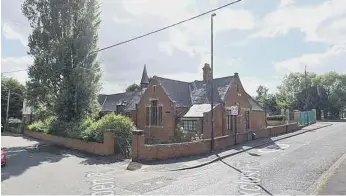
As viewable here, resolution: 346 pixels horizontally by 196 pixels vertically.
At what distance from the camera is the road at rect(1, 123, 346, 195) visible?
37.1ft

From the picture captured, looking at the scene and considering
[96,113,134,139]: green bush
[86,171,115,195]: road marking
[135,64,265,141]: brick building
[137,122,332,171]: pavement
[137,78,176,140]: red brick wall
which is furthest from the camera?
[137,78,176,140]: red brick wall

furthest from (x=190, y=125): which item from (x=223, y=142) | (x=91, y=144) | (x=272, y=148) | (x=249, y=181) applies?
(x=249, y=181)

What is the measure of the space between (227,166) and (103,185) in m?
6.75

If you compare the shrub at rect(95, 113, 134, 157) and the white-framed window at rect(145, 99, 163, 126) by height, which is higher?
the white-framed window at rect(145, 99, 163, 126)

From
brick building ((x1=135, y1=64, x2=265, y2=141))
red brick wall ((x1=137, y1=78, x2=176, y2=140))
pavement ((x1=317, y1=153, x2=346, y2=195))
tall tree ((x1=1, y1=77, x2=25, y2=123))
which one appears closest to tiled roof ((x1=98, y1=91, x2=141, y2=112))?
red brick wall ((x1=137, y1=78, x2=176, y2=140))

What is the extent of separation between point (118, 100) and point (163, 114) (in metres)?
16.7

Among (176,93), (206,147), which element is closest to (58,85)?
(176,93)

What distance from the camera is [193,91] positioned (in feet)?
107

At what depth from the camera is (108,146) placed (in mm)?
19938

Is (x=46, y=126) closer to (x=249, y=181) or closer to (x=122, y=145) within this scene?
(x=122, y=145)

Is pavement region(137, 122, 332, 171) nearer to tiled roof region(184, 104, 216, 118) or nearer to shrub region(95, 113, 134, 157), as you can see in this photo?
shrub region(95, 113, 134, 157)

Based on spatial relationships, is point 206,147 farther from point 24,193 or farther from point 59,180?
point 24,193

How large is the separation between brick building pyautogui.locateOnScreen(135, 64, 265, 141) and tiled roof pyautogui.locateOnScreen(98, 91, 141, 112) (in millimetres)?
6147

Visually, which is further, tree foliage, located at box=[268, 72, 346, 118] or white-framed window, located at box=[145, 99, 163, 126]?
tree foliage, located at box=[268, 72, 346, 118]
